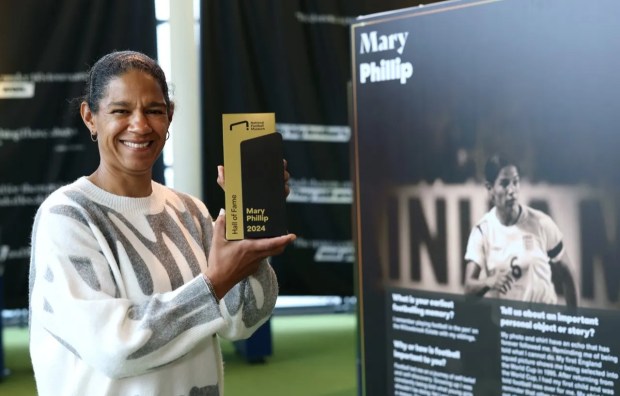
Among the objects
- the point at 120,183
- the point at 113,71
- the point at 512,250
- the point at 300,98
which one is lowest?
the point at 512,250

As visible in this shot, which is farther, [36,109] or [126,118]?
[36,109]

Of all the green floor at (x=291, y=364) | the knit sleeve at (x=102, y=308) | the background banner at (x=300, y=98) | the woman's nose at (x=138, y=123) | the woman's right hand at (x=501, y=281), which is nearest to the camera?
the knit sleeve at (x=102, y=308)

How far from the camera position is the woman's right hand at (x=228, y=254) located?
5.26ft

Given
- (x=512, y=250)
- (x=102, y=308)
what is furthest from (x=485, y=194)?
(x=102, y=308)

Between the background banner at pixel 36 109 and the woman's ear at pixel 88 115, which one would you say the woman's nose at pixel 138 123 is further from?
the background banner at pixel 36 109

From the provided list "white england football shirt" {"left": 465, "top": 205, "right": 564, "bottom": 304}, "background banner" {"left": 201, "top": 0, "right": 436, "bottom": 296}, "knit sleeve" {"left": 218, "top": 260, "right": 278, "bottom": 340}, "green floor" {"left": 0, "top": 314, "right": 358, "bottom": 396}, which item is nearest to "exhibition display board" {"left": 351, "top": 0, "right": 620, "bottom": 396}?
"white england football shirt" {"left": 465, "top": 205, "right": 564, "bottom": 304}

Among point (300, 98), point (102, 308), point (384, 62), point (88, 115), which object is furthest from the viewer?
point (300, 98)

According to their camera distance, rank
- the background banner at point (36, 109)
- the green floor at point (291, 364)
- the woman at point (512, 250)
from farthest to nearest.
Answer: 1. the background banner at point (36, 109)
2. the green floor at point (291, 364)
3. the woman at point (512, 250)

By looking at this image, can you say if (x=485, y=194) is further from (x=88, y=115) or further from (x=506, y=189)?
(x=88, y=115)

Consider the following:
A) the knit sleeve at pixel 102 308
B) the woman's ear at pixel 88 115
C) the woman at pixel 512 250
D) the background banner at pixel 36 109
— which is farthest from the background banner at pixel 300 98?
the knit sleeve at pixel 102 308

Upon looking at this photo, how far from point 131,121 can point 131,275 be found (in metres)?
0.31

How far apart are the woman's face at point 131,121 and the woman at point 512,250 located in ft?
4.39

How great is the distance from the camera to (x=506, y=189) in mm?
2705

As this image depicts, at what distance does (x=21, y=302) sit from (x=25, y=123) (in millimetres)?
1193
